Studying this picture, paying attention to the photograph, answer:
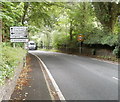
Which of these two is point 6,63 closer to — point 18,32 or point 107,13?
point 18,32

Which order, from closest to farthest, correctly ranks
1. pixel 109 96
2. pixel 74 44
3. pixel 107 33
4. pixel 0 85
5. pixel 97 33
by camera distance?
pixel 0 85
pixel 109 96
pixel 107 33
pixel 97 33
pixel 74 44

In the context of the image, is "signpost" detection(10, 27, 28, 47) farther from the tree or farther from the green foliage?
the tree

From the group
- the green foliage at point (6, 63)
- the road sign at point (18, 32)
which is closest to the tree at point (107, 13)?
the road sign at point (18, 32)

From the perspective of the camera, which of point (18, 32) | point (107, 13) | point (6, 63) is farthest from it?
point (107, 13)

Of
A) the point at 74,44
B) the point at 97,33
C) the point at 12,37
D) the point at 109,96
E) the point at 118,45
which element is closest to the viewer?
the point at 109,96

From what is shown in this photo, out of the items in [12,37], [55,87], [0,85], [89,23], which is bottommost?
[55,87]

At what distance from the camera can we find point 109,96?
4.89m

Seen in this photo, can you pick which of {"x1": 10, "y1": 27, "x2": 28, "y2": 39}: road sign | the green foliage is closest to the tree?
{"x1": 10, "y1": 27, "x2": 28, "y2": 39}: road sign

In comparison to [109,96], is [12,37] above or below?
above

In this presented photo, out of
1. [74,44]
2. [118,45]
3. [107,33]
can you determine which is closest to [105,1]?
[107,33]

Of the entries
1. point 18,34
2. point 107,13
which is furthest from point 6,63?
point 107,13

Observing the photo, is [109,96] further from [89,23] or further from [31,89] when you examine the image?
[89,23]

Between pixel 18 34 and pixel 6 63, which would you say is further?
pixel 18 34

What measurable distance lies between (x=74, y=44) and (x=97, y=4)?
1047 cm
